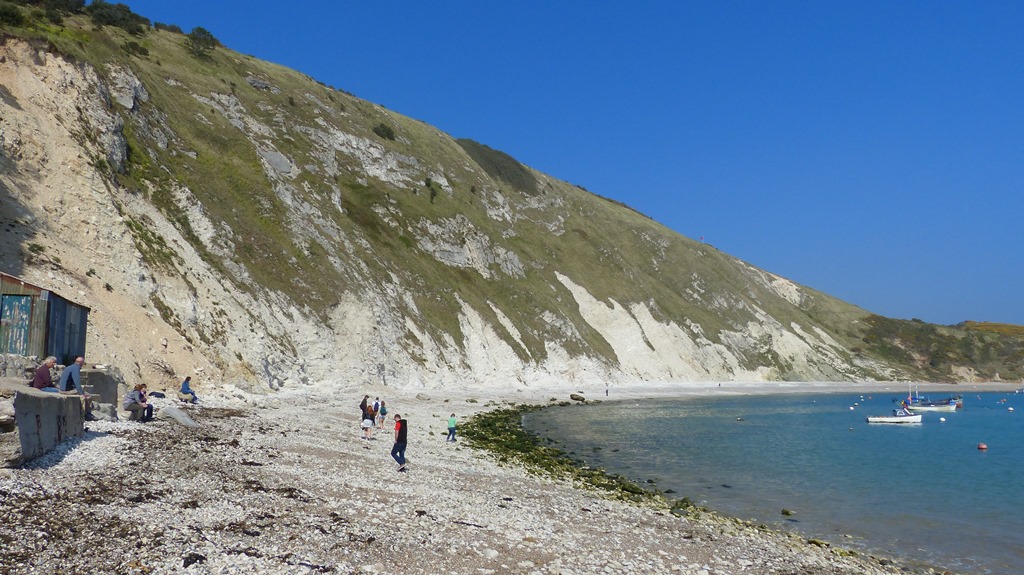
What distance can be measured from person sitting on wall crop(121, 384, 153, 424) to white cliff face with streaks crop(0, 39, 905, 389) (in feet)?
28.1

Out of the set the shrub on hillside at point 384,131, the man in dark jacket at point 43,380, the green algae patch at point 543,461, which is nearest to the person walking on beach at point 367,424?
the green algae patch at point 543,461

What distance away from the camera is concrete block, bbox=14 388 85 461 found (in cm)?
1329

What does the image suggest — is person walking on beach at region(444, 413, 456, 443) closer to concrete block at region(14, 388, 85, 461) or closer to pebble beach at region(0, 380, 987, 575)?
pebble beach at region(0, 380, 987, 575)

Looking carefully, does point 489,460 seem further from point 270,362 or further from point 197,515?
point 270,362

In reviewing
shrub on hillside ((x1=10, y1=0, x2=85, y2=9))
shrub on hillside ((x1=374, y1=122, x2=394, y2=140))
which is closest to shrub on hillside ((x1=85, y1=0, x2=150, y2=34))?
shrub on hillside ((x1=10, y1=0, x2=85, y2=9))

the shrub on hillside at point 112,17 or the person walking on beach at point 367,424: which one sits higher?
the shrub on hillside at point 112,17

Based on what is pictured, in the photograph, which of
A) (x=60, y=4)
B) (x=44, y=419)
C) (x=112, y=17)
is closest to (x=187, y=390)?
(x=44, y=419)

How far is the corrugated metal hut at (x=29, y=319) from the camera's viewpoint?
21922mm

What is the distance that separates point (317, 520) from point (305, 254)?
46.3m

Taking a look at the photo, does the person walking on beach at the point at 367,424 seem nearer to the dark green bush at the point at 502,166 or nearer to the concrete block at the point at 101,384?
the concrete block at the point at 101,384

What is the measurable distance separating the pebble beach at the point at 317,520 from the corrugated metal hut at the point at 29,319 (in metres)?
4.81

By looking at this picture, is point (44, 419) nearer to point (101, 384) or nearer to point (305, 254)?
point (101, 384)

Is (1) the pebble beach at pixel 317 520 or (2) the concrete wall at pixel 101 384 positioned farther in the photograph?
(2) the concrete wall at pixel 101 384

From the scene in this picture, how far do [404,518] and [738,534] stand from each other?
9402mm
